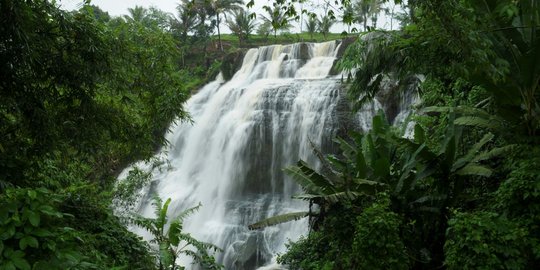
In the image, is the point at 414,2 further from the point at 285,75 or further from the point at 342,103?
the point at 285,75

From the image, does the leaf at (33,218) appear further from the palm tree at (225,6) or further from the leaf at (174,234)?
the palm tree at (225,6)

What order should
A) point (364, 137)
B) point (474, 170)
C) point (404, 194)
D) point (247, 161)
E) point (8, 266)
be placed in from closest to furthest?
1. point (8, 266)
2. point (474, 170)
3. point (404, 194)
4. point (364, 137)
5. point (247, 161)

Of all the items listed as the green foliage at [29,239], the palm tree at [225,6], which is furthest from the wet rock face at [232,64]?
the green foliage at [29,239]

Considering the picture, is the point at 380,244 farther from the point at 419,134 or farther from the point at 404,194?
the point at 419,134

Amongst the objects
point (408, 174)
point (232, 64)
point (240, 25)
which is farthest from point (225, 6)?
point (408, 174)

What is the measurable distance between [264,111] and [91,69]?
1113 centimetres

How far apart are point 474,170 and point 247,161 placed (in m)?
10.5

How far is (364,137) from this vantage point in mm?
7234

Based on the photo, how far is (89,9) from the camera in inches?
211

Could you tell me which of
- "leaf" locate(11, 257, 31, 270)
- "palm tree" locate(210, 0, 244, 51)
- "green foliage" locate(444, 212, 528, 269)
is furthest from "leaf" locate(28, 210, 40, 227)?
"palm tree" locate(210, 0, 244, 51)

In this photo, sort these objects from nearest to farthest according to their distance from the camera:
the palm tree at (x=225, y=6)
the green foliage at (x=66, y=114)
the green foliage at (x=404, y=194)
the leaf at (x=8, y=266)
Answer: the leaf at (x=8, y=266), the green foliage at (x=66, y=114), the green foliage at (x=404, y=194), the palm tree at (x=225, y=6)

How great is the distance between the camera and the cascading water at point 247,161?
472 inches

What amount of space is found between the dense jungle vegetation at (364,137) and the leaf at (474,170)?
0.08ft

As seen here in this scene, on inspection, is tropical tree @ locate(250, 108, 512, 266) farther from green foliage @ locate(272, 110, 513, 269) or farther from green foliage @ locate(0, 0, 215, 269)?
green foliage @ locate(0, 0, 215, 269)
